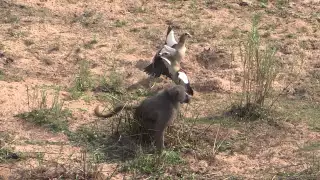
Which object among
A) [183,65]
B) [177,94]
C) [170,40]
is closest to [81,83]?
[170,40]

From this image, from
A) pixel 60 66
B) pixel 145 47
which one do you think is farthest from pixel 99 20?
pixel 60 66

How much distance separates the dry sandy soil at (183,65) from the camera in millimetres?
6078

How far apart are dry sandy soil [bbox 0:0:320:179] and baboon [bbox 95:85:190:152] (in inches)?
13.8

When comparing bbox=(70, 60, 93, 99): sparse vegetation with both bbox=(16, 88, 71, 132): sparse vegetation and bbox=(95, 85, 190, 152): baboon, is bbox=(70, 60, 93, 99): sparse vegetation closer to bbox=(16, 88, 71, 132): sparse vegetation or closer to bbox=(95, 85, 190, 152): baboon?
bbox=(16, 88, 71, 132): sparse vegetation

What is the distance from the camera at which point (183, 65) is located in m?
8.99

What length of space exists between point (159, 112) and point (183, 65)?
2.93 metres

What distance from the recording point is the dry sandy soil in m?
6.08

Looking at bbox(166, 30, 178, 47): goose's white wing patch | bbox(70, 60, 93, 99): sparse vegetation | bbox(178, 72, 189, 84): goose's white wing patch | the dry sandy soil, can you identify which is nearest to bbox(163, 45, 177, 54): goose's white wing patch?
bbox(166, 30, 178, 47): goose's white wing patch

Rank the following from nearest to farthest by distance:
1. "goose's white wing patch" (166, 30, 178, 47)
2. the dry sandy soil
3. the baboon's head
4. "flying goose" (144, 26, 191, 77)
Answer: the dry sandy soil < the baboon's head < "flying goose" (144, 26, 191, 77) < "goose's white wing patch" (166, 30, 178, 47)

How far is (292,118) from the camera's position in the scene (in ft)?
24.3

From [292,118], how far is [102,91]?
7.66 feet

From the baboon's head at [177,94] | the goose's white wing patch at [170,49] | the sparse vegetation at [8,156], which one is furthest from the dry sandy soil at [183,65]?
the baboon's head at [177,94]

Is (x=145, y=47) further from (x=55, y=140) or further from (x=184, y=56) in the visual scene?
(x=55, y=140)

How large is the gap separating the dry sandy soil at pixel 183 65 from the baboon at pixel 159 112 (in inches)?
13.8
